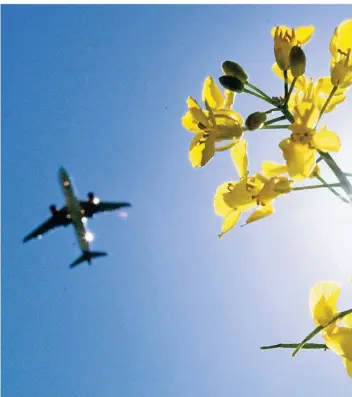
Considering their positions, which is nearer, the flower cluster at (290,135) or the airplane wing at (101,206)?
the flower cluster at (290,135)

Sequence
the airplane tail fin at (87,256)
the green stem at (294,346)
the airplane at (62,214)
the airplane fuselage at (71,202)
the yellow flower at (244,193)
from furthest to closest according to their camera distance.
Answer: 1. the airplane tail fin at (87,256)
2. the airplane fuselage at (71,202)
3. the airplane at (62,214)
4. the yellow flower at (244,193)
5. the green stem at (294,346)

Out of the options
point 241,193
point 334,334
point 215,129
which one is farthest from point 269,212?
point 334,334

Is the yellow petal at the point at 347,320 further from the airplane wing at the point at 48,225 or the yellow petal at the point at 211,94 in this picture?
the airplane wing at the point at 48,225

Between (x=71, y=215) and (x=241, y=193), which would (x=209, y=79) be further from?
(x=71, y=215)

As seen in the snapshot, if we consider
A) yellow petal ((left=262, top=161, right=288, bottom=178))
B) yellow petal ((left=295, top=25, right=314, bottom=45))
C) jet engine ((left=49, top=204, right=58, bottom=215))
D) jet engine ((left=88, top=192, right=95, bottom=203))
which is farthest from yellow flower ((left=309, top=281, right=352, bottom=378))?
jet engine ((left=49, top=204, right=58, bottom=215))

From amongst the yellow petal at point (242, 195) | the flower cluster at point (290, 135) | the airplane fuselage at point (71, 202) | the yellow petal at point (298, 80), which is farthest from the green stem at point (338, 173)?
the airplane fuselage at point (71, 202)

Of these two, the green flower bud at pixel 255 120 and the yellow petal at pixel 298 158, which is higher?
the green flower bud at pixel 255 120
